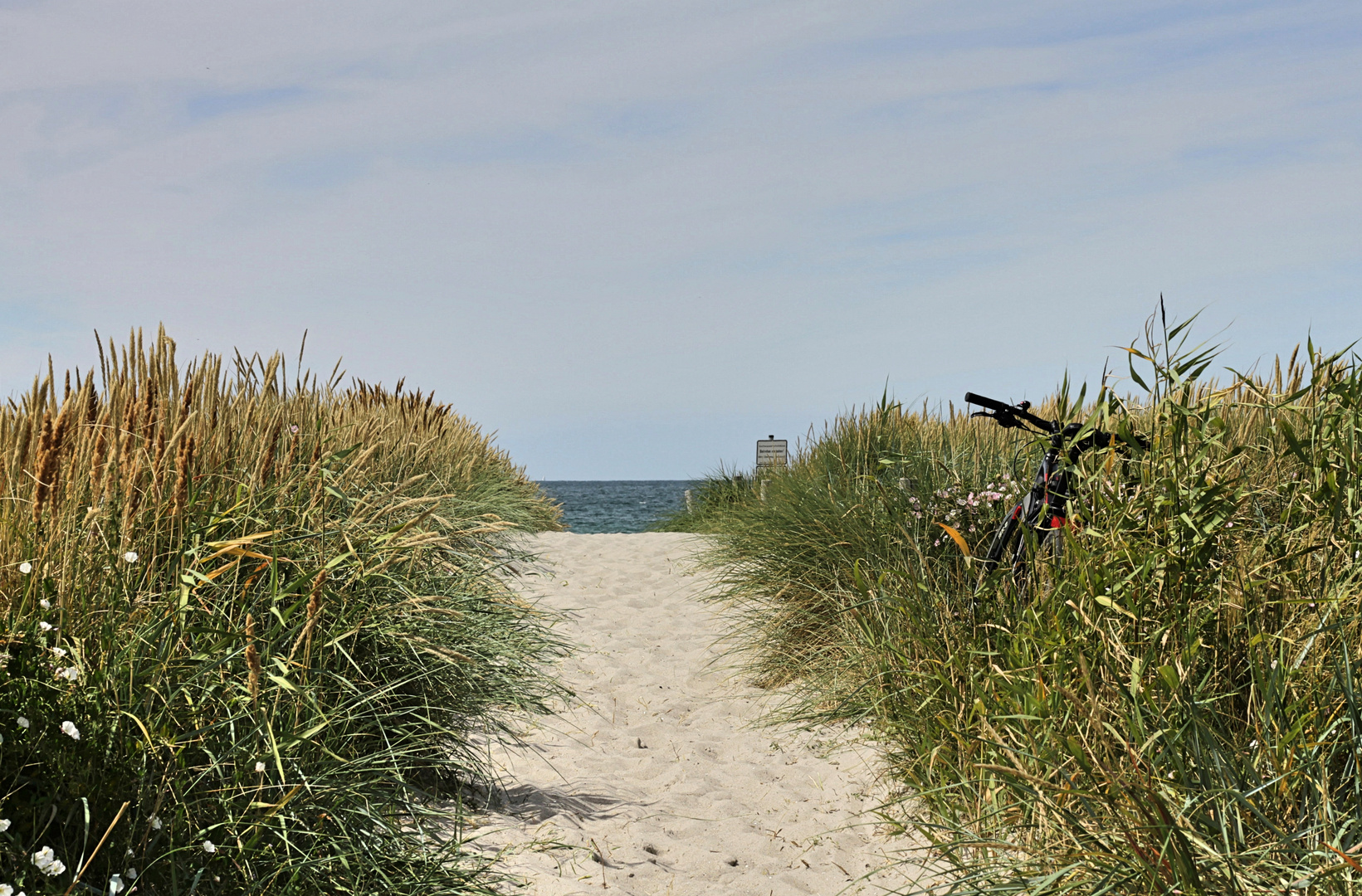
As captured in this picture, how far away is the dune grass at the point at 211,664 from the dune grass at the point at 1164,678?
1457 millimetres

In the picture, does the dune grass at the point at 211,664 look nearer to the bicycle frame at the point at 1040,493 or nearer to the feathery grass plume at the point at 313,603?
the feathery grass plume at the point at 313,603

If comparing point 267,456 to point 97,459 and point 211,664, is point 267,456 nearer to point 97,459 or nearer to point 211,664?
point 97,459

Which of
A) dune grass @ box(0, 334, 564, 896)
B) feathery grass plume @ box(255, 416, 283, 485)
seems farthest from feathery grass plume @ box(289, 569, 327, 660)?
feathery grass plume @ box(255, 416, 283, 485)

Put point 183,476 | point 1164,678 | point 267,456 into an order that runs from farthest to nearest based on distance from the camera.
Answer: point 267,456
point 183,476
point 1164,678

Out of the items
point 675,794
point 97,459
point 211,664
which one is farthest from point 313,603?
point 675,794

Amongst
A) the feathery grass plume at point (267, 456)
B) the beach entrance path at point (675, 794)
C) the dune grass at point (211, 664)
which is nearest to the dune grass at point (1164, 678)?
the beach entrance path at point (675, 794)

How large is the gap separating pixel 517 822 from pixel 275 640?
1322 millimetres

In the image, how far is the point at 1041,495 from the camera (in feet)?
11.0

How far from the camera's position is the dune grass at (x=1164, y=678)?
6.51ft

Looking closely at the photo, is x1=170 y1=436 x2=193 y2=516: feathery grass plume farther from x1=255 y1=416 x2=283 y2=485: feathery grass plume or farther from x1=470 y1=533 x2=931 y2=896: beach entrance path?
x1=470 y1=533 x2=931 y2=896: beach entrance path

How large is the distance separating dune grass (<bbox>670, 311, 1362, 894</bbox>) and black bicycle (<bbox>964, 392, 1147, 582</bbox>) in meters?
0.09

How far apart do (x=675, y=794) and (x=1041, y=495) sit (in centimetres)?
185

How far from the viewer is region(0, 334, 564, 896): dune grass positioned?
76.6 inches

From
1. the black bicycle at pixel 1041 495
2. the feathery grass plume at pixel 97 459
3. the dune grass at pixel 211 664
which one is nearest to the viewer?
the dune grass at pixel 211 664
